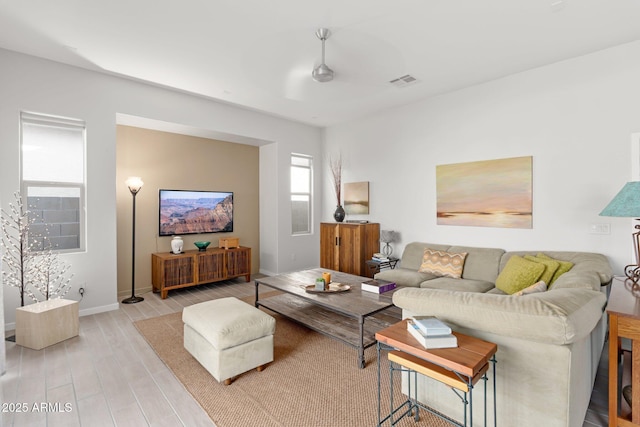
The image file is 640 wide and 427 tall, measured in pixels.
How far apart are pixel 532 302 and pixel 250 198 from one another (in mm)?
5230

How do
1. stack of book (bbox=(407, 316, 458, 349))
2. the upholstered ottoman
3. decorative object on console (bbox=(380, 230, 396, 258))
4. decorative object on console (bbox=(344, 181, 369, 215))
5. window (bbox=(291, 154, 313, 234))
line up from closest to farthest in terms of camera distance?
stack of book (bbox=(407, 316, 458, 349)), the upholstered ottoman, decorative object on console (bbox=(380, 230, 396, 258)), decorative object on console (bbox=(344, 181, 369, 215)), window (bbox=(291, 154, 313, 234))

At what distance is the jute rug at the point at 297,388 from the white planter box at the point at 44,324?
82cm

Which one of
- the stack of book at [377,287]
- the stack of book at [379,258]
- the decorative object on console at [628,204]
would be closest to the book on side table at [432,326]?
the stack of book at [377,287]

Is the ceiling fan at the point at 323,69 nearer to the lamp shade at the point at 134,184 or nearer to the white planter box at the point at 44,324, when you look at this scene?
the lamp shade at the point at 134,184

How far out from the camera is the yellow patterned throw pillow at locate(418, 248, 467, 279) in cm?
404

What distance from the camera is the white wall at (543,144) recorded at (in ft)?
10.5

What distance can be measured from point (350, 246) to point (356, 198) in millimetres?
1001

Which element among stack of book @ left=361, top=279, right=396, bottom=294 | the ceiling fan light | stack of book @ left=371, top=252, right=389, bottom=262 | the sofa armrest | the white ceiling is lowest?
stack of book @ left=361, top=279, right=396, bottom=294

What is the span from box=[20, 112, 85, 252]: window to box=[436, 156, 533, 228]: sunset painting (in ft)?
15.9

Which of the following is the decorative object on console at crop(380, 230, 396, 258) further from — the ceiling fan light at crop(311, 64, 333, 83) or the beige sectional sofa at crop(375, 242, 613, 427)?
the beige sectional sofa at crop(375, 242, 613, 427)

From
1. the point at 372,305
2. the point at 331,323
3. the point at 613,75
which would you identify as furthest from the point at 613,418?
the point at 613,75

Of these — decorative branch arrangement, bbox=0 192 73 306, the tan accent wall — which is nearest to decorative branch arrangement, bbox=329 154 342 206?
the tan accent wall

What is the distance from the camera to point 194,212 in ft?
17.3

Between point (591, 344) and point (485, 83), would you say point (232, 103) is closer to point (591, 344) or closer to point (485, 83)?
point (485, 83)
